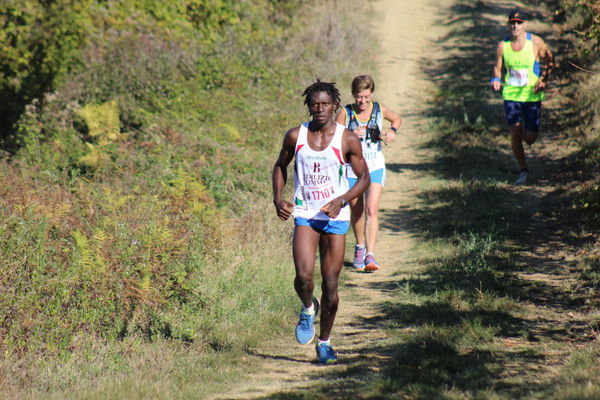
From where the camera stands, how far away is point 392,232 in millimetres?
10461

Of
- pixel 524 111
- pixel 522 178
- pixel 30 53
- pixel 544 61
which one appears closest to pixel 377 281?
pixel 522 178

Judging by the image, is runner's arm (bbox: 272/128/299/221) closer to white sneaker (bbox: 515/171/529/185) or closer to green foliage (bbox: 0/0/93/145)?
white sneaker (bbox: 515/171/529/185)

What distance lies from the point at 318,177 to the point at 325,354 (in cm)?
152

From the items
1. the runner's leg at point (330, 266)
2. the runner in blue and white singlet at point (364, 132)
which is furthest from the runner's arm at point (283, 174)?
the runner in blue and white singlet at point (364, 132)

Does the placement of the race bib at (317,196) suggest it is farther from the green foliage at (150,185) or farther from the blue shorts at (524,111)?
the blue shorts at (524,111)

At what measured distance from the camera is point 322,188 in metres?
5.95

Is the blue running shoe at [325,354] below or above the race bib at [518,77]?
below

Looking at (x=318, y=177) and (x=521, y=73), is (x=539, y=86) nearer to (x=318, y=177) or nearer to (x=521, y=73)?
(x=521, y=73)

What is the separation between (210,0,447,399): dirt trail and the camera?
6.05 meters

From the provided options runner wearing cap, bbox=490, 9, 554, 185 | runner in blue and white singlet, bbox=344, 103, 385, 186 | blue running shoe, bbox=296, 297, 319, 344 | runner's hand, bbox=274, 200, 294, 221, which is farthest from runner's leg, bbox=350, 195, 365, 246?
runner wearing cap, bbox=490, 9, 554, 185

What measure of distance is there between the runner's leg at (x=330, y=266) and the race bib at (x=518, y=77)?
233 inches

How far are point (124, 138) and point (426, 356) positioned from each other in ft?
23.4

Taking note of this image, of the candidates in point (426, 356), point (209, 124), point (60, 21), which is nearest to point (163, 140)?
point (209, 124)

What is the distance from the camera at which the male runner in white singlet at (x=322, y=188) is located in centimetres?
592
